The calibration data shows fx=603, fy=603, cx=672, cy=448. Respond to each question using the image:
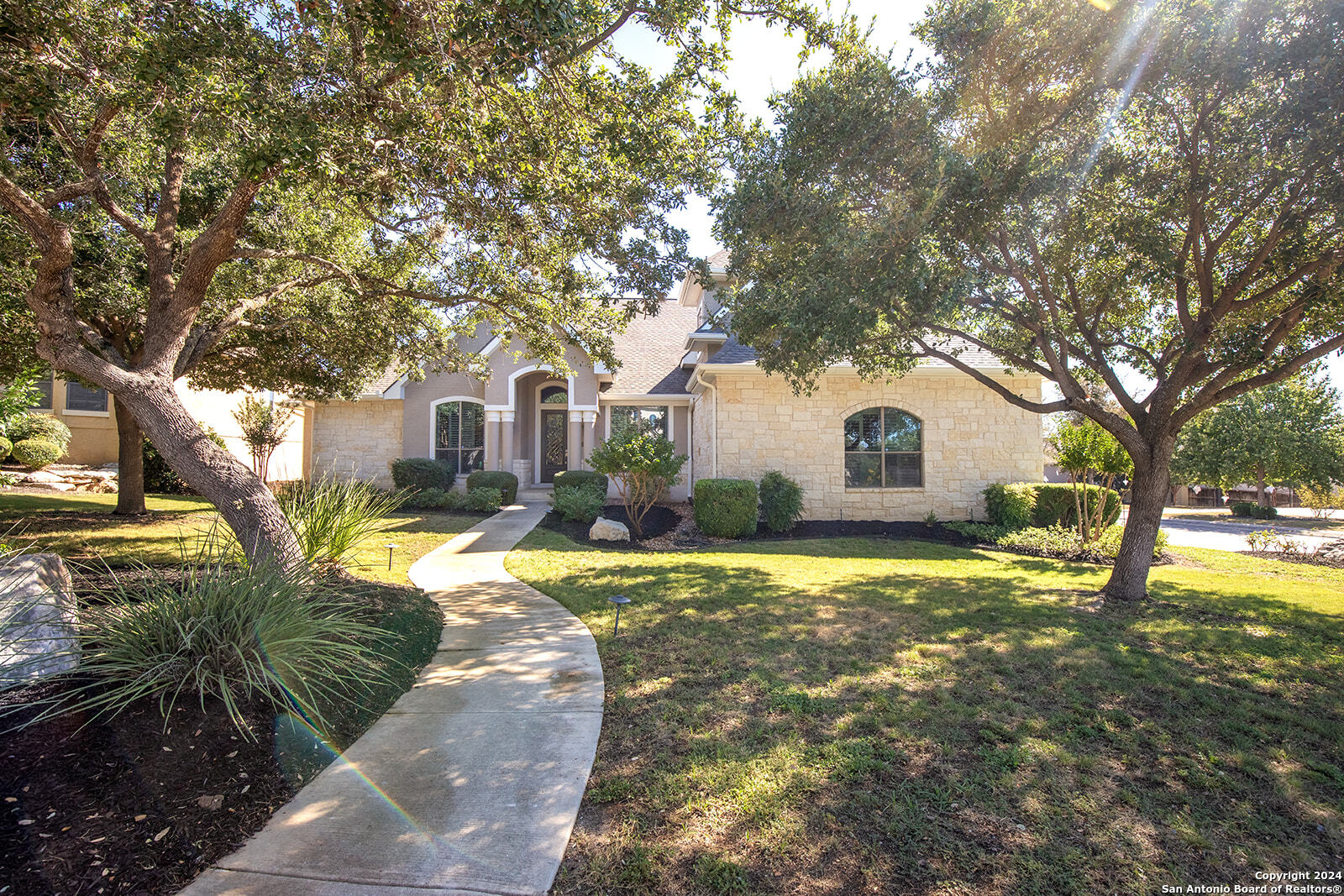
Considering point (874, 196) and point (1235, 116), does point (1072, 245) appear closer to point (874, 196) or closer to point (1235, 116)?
point (1235, 116)

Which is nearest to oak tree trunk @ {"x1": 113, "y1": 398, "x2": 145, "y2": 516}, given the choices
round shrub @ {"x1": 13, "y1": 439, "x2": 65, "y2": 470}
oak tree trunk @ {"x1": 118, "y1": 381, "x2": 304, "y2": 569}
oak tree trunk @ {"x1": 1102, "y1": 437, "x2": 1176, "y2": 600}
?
round shrub @ {"x1": 13, "y1": 439, "x2": 65, "y2": 470}

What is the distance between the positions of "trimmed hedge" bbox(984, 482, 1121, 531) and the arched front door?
40.1 feet

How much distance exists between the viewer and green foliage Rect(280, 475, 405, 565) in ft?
20.9

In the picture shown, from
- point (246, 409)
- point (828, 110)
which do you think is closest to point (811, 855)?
point (828, 110)

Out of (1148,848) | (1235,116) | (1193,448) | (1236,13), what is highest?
(1236,13)

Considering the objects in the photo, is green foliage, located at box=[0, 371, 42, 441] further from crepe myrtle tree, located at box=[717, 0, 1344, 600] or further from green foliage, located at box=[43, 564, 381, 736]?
crepe myrtle tree, located at box=[717, 0, 1344, 600]

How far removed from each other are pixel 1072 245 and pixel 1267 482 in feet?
99.7

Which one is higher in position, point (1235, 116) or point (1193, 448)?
point (1235, 116)

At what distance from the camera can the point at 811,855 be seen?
250cm

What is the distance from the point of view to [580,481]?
14.5 m

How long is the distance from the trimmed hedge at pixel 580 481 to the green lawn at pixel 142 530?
81.9 inches

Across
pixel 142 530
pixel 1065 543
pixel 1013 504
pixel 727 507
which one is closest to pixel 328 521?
pixel 142 530

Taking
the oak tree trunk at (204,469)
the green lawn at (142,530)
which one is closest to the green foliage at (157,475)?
the green lawn at (142,530)

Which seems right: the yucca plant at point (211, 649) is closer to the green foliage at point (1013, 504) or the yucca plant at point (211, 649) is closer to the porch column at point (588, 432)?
the porch column at point (588, 432)
